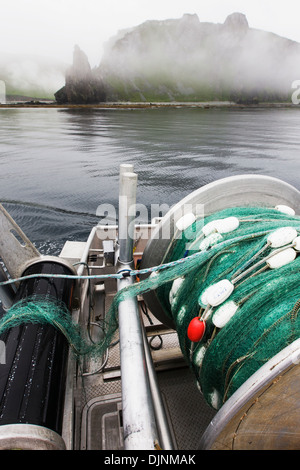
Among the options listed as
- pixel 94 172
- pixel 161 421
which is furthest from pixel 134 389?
pixel 94 172

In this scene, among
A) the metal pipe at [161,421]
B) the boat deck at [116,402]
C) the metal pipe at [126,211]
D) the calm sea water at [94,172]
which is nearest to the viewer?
the metal pipe at [161,421]

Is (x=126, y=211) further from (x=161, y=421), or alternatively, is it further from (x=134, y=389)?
(x=161, y=421)

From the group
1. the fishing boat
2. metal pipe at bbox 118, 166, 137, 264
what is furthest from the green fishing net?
metal pipe at bbox 118, 166, 137, 264

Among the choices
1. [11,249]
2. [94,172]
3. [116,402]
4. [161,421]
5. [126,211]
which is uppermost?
[94,172]

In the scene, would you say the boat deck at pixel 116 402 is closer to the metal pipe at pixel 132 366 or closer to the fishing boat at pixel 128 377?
the fishing boat at pixel 128 377

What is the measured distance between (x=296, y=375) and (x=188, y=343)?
107 centimetres

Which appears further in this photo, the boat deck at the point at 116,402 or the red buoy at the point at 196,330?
the boat deck at the point at 116,402

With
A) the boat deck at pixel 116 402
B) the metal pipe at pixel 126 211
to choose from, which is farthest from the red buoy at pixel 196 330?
the metal pipe at pixel 126 211

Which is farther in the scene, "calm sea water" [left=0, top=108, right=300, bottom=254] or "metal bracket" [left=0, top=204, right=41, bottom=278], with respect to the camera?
"calm sea water" [left=0, top=108, right=300, bottom=254]

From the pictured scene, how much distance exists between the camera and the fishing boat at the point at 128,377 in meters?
1.47

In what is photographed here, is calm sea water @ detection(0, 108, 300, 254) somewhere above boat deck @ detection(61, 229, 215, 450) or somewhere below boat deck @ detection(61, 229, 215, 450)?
above

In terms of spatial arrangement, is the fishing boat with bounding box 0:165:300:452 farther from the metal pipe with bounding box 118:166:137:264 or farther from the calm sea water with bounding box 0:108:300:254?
the calm sea water with bounding box 0:108:300:254

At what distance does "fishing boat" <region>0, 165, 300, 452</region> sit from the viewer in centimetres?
147

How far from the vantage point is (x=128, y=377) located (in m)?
1.68
